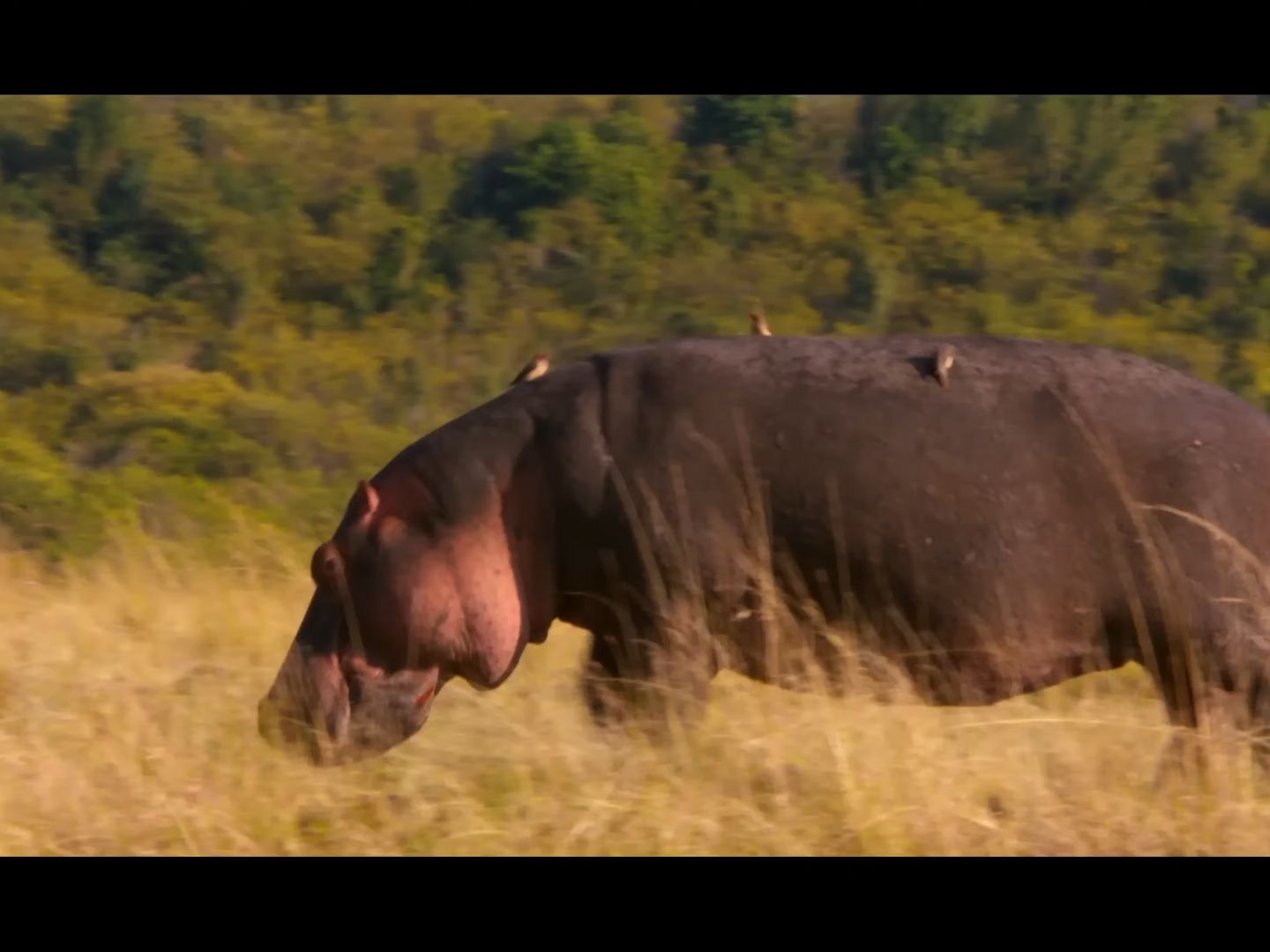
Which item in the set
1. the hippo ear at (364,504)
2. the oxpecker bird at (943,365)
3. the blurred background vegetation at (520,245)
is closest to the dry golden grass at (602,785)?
the hippo ear at (364,504)

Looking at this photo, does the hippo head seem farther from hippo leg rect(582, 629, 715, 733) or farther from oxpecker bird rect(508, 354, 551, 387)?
oxpecker bird rect(508, 354, 551, 387)

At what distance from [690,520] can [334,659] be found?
100 cm

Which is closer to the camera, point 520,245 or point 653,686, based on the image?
point 653,686

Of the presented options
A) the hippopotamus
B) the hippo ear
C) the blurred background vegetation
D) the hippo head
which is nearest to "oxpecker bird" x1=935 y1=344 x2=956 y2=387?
the hippopotamus

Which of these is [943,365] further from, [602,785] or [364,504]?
[364,504]

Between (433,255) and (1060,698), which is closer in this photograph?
(1060,698)

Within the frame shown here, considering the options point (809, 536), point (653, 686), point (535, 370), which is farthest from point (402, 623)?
point (809, 536)

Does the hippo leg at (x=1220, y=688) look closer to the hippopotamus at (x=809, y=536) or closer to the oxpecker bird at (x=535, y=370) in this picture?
the hippopotamus at (x=809, y=536)

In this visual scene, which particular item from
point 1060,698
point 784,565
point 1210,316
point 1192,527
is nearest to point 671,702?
point 784,565

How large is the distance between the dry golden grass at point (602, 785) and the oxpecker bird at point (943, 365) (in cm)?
83

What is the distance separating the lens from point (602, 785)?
15.6 feet

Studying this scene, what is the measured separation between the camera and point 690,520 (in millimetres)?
4957

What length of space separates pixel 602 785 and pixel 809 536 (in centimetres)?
80

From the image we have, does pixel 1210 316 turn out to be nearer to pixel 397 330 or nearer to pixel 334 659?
pixel 397 330
